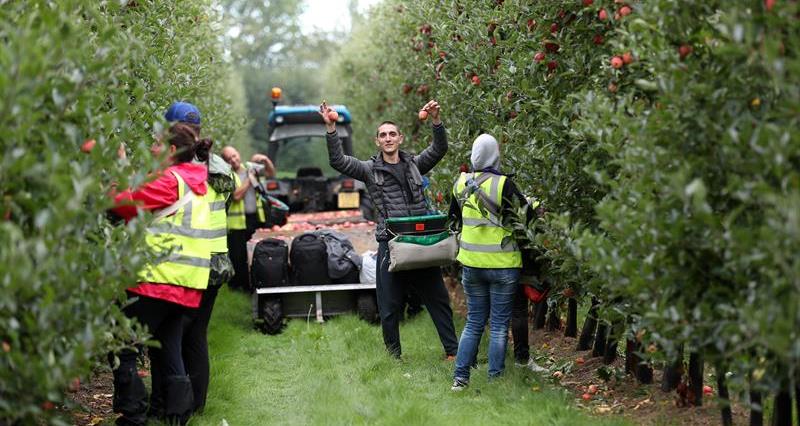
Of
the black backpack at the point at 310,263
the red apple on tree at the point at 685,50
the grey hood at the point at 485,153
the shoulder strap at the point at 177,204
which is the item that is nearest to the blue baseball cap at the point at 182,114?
the shoulder strap at the point at 177,204

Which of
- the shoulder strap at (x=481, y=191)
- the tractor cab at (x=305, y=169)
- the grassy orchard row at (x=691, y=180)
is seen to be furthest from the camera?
the tractor cab at (x=305, y=169)

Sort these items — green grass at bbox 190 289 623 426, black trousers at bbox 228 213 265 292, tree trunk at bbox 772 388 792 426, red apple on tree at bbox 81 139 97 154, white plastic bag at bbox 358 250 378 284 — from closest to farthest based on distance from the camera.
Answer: red apple on tree at bbox 81 139 97 154 → tree trunk at bbox 772 388 792 426 → green grass at bbox 190 289 623 426 → white plastic bag at bbox 358 250 378 284 → black trousers at bbox 228 213 265 292

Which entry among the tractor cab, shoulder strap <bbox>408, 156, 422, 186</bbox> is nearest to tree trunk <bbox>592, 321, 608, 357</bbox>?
shoulder strap <bbox>408, 156, 422, 186</bbox>

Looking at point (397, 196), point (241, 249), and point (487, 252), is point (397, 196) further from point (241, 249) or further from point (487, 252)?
point (241, 249)

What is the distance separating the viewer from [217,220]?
642 centimetres

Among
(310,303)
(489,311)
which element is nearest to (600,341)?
(489,311)

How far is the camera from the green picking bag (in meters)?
8.23

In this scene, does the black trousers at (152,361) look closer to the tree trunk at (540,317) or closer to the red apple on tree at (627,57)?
the red apple on tree at (627,57)

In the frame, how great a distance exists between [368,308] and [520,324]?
2860 mm

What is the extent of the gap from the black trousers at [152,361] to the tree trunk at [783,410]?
3415 mm

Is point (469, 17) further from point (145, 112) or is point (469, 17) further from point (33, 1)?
point (33, 1)

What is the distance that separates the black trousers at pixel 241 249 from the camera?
473 inches

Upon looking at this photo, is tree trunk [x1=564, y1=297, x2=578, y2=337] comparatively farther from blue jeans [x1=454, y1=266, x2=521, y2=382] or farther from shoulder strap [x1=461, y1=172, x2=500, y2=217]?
shoulder strap [x1=461, y1=172, x2=500, y2=217]

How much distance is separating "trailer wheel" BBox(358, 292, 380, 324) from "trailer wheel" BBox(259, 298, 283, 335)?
839 millimetres
